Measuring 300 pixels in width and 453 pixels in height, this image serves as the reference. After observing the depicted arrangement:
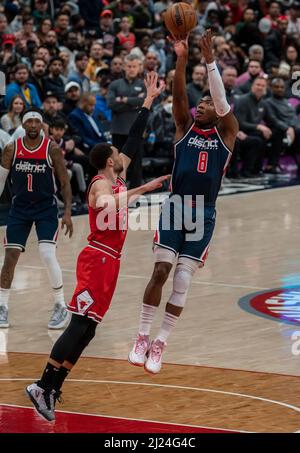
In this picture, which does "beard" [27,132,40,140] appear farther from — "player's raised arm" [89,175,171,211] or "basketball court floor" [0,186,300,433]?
"player's raised arm" [89,175,171,211]

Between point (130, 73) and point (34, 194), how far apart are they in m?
7.38

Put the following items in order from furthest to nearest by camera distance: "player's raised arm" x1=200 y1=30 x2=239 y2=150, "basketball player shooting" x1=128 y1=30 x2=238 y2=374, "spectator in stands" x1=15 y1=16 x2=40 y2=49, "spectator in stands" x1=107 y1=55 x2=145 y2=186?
"spectator in stands" x1=15 y1=16 x2=40 y2=49
"spectator in stands" x1=107 y1=55 x2=145 y2=186
"basketball player shooting" x1=128 y1=30 x2=238 y2=374
"player's raised arm" x1=200 y1=30 x2=239 y2=150

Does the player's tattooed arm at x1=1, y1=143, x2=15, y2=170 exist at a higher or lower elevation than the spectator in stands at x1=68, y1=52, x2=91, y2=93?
higher

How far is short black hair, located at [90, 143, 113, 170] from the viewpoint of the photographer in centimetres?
835

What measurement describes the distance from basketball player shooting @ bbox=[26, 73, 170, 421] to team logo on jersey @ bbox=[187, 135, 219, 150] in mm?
832

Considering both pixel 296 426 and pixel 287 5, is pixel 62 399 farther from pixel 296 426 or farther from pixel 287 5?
pixel 287 5

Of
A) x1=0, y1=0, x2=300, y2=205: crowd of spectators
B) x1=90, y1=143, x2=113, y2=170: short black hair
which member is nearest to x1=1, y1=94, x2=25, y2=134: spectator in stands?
x1=0, y1=0, x2=300, y2=205: crowd of spectators

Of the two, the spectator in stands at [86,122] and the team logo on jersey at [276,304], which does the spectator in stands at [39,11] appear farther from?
the team logo on jersey at [276,304]

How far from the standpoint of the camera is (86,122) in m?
18.0

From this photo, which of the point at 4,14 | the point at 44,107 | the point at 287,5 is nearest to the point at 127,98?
the point at 44,107

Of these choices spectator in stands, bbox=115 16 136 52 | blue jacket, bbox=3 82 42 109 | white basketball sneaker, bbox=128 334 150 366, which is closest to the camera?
white basketball sneaker, bbox=128 334 150 366

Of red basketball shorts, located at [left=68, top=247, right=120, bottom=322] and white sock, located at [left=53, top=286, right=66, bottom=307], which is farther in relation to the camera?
white sock, located at [left=53, top=286, right=66, bottom=307]

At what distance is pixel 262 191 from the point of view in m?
19.3

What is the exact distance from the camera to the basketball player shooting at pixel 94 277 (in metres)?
8.16
